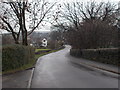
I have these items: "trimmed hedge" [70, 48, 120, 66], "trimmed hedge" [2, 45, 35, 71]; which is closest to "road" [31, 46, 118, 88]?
"trimmed hedge" [2, 45, 35, 71]

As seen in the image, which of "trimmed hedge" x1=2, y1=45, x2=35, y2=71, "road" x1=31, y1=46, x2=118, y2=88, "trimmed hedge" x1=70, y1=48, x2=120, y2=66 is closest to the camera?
"road" x1=31, y1=46, x2=118, y2=88

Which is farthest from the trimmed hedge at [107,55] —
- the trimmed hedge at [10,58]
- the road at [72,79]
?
the trimmed hedge at [10,58]

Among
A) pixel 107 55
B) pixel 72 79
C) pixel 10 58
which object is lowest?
pixel 72 79

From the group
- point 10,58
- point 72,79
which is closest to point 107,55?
point 72,79

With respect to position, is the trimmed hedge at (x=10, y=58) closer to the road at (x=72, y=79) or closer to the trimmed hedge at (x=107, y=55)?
the road at (x=72, y=79)

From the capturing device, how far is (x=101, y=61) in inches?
544

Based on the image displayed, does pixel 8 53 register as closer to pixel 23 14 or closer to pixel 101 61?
pixel 23 14

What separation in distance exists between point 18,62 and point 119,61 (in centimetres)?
854

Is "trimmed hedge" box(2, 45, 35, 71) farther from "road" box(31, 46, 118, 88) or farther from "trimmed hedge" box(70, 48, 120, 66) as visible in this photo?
"trimmed hedge" box(70, 48, 120, 66)

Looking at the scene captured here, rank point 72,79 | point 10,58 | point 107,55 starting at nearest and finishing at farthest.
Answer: point 72,79, point 10,58, point 107,55

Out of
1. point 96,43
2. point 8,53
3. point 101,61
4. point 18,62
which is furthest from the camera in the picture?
point 96,43

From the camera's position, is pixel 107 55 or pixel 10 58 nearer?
pixel 10 58

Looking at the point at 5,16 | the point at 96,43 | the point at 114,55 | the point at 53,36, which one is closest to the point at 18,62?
the point at 5,16

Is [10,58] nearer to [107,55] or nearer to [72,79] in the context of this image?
[72,79]
